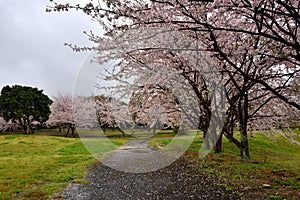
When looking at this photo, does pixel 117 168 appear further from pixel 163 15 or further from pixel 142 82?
pixel 163 15

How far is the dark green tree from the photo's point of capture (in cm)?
3841

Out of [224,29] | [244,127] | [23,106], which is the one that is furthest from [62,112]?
[224,29]

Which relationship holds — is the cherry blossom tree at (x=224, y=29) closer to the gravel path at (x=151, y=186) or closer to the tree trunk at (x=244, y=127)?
the tree trunk at (x=244, y=127)

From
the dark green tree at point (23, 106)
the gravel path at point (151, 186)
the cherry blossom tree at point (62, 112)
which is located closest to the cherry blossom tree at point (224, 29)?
the gravel path at point (151, 186)

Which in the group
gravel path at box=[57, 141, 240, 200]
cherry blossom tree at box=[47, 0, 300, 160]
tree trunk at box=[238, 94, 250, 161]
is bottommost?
gravel path at box=[57, 141, 240, 200]

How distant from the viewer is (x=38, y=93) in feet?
143

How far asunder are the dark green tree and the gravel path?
34135 millimetres

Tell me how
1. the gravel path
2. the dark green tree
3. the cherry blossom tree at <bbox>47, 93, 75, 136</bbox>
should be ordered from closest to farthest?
1. the gravel path
2. the dark green tree
3. the cherry blossom tree at <bbox>47, 93, 75, 136</bbox>

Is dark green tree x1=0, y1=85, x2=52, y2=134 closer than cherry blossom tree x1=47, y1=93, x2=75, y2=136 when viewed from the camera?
Yes

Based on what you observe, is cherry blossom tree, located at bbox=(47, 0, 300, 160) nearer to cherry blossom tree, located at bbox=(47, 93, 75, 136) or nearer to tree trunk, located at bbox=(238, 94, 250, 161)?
tree trunk, located at bbox=(238, 94, 250, 161)

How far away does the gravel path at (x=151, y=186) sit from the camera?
602 cm

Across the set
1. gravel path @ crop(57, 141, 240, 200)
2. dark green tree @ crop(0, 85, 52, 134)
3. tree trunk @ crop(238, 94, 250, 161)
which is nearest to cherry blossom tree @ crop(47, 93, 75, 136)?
dark green tree @ crop(0, 85, 52, 134)

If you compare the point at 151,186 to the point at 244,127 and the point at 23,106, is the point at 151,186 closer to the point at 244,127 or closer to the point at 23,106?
the point at 244,127

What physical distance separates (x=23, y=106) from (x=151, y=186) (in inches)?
1470
